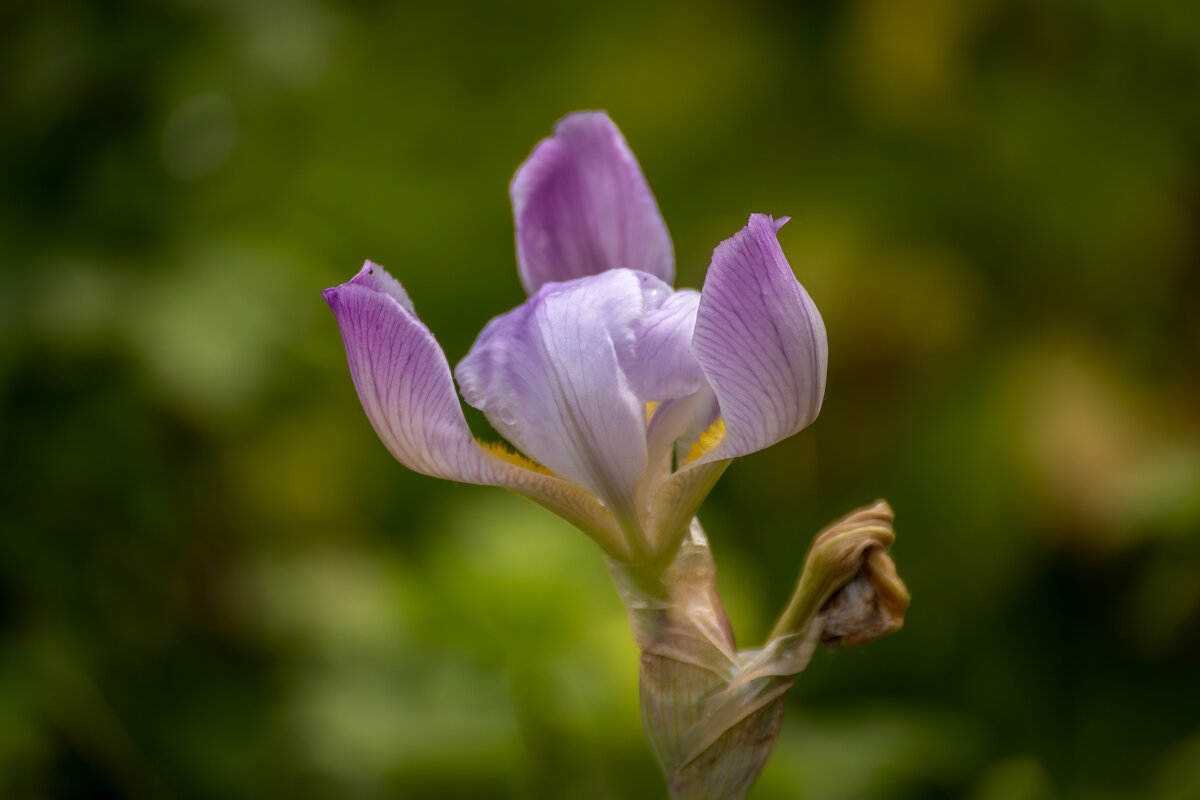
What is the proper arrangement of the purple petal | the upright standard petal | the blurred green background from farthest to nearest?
1. the blurred green background
2. the upright standard petal
3. the purple petal

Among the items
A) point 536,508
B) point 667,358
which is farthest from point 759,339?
point 536,508

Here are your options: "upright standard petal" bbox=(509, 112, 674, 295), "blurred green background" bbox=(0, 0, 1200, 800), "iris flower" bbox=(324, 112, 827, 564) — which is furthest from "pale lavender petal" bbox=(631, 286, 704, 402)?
"blurred green background" bbox=(0, 0, 1200, 800)

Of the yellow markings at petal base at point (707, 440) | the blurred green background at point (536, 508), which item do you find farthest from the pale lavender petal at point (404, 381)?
the blurred green background at point (536, 508)

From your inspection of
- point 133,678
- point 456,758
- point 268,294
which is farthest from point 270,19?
point 456,758

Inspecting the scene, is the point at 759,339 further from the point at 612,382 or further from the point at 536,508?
the point at 536,508

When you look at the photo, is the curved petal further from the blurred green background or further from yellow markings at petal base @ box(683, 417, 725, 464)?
the blurred green background

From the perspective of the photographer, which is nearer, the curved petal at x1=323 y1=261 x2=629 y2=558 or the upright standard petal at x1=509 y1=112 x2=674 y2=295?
the curved petal at x1=323 y1=261 x2=629 y2=558

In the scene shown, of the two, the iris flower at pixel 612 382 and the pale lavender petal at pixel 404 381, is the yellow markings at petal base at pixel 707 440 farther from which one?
the pale lavender petal at pixel 404 381

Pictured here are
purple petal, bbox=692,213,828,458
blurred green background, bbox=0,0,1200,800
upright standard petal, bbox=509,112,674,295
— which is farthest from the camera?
blurred green background, bbox=0,0,1200,800
